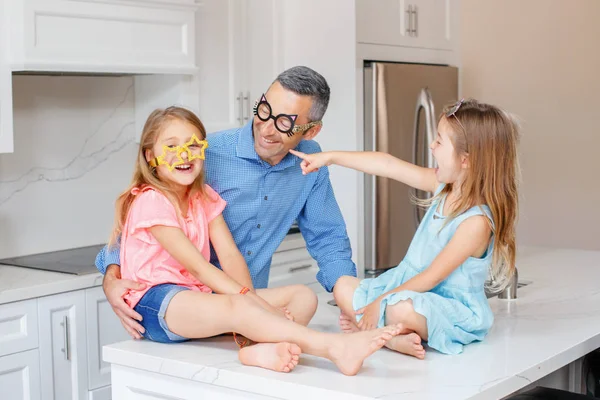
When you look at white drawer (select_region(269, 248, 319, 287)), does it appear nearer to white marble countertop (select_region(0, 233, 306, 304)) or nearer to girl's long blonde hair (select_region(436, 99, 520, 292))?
white marble countertop (select_region(0, 233, 306, 304))

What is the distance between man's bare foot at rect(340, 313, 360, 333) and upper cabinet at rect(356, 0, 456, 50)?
76.4 inches

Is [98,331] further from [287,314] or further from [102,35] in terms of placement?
[287,314]

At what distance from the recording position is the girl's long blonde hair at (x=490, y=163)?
210 cm

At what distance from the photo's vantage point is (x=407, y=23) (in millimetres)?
4184

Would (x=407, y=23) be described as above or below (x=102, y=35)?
above

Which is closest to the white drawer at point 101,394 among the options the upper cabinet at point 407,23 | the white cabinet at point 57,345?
the white cabinet at point 57,345

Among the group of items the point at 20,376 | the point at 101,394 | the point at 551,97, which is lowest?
the point at 101,394

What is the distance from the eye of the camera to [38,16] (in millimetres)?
3023

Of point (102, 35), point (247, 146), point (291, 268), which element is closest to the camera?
point (247, 146)

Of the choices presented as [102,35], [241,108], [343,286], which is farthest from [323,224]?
[241,108]

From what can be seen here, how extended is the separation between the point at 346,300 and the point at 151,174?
0.61 meters

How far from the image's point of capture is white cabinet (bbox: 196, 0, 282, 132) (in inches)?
149

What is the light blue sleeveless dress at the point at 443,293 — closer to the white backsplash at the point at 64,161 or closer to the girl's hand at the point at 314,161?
the girl's hand at the point at 314,161

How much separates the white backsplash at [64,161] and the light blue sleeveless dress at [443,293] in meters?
1.73
